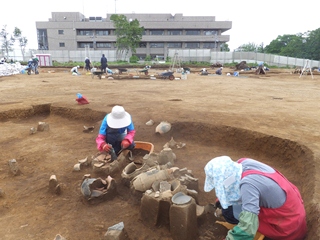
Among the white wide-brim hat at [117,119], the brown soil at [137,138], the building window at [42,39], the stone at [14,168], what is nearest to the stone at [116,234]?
the brown soil at [137,138]

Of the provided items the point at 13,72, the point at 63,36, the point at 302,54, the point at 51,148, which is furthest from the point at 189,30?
the point at 51,148

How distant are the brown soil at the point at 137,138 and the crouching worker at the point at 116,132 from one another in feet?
1.60

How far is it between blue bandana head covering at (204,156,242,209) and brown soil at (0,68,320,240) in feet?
2.29

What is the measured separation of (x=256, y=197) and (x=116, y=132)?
97.3 inches

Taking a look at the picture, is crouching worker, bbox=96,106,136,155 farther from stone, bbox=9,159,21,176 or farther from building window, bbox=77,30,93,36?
building window, bbox=77,30,93,36

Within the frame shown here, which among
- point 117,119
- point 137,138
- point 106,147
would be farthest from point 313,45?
point 106,147

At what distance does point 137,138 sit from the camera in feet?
16.4

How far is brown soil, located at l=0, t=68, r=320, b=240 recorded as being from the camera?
2564 millimetres

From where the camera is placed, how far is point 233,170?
186 centimetres

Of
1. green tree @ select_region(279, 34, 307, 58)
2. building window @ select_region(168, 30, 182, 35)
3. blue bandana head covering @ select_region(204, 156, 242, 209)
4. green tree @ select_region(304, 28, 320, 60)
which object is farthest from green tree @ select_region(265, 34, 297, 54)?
blue bandana head covering @ select_region(204, 156, 242, 209)

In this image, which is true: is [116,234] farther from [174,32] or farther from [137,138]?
[174,32]

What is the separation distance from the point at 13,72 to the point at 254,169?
69.1 ft

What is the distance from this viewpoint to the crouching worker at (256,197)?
178 cm

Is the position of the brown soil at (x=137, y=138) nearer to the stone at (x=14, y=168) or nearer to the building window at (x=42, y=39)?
the stone at (x=14, y=168)
